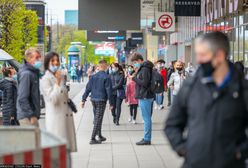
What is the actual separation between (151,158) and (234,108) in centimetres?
719

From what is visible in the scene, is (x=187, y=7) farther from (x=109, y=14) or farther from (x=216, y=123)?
(x=216, y=123)

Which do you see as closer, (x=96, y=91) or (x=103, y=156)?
(x=103, y=156)

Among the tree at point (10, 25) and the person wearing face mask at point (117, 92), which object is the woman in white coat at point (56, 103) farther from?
the tree at point (10, 25)

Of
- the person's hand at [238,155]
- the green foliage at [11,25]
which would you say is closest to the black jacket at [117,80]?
the person's hand at [238,155]

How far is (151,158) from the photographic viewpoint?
12.0 meters

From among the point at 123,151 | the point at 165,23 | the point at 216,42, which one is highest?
the point at 165,23

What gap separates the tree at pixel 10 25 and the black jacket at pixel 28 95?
1156 inches

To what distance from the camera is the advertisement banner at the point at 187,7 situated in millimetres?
25016

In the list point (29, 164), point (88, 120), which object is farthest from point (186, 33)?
point (29, 164)

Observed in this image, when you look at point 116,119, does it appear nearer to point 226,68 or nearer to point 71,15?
point 226,68

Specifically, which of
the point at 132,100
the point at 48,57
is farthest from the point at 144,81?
the point at 132,100

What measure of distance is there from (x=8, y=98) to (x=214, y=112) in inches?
380

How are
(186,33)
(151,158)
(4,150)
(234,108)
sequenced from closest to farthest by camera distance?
(234,108)
(4,150)
(151,158)
(186,33)

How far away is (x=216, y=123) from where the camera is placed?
491 centimetres
